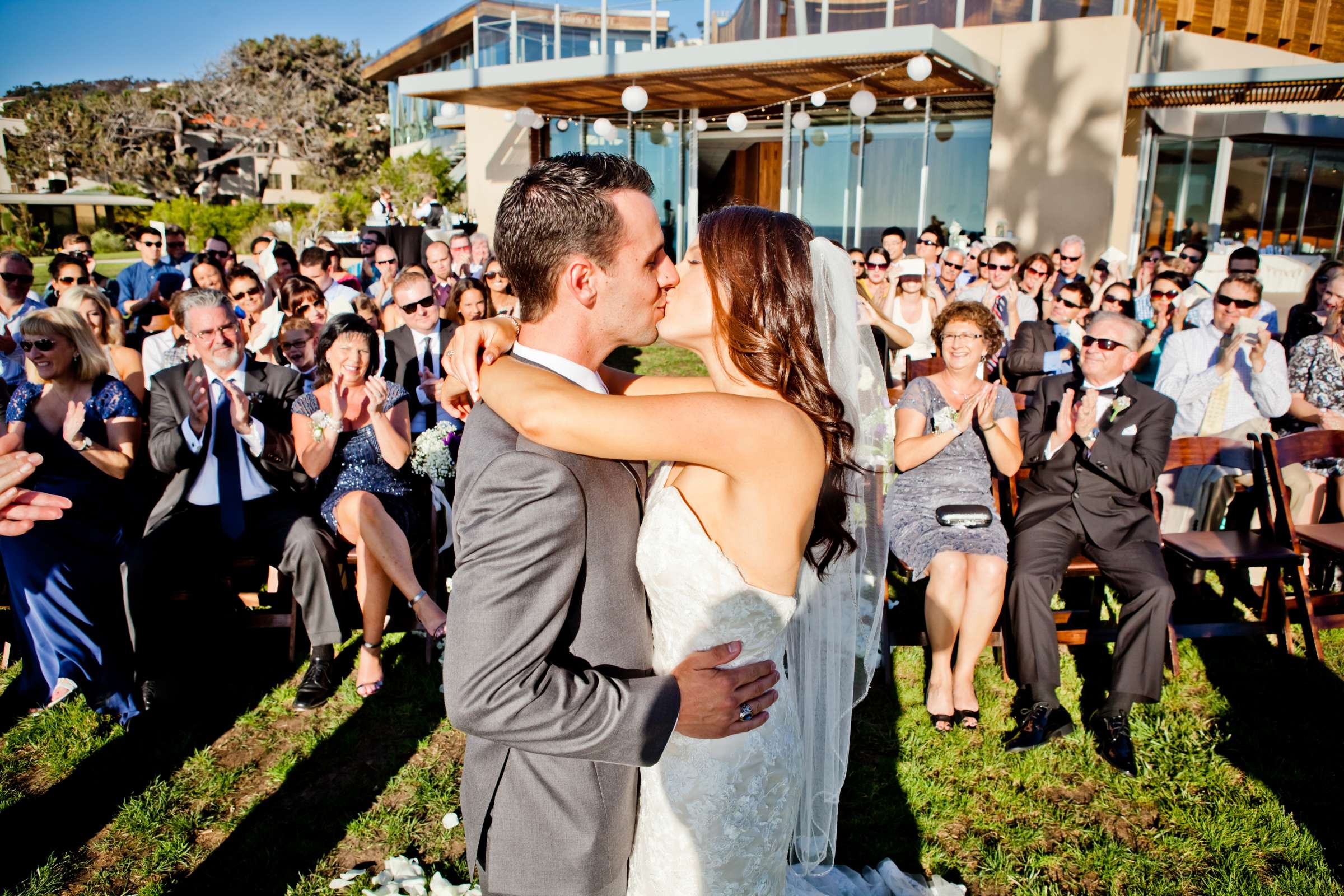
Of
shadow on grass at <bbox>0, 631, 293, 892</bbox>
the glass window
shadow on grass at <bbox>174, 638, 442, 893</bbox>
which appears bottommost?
shadow on grass at <bbox>174, 638, 442, 893</bbox>

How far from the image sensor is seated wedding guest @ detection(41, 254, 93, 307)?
786cm

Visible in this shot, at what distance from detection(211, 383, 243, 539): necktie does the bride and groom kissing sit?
3.33 metres

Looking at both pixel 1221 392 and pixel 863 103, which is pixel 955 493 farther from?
pixel 863 103

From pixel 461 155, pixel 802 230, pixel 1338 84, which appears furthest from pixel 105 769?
pixel 461 155

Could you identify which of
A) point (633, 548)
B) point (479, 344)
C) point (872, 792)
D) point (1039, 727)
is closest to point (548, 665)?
point (633, 548)

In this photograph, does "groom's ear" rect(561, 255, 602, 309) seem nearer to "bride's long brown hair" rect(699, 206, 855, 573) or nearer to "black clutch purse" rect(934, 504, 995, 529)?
"bride's long brown hair" rect(699, 206, 855, 573)

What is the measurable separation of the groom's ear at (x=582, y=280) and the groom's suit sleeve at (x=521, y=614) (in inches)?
14.6

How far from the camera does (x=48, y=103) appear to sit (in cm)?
4612

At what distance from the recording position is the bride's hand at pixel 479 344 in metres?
2.57

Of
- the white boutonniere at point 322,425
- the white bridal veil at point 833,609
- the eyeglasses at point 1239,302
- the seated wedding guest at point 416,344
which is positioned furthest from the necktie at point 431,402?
the eyeglasses at point 1239,302

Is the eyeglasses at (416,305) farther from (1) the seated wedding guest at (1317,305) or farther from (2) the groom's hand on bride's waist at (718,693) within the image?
(1) the seated wedding guest at (1317,305)

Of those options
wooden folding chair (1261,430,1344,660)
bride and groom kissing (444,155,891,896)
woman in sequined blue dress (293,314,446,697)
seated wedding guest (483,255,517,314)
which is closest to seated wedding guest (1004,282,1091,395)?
wooden folding chair (1261,430,1344,660)

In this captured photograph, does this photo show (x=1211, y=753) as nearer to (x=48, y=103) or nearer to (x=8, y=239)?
(x=8, y=239)

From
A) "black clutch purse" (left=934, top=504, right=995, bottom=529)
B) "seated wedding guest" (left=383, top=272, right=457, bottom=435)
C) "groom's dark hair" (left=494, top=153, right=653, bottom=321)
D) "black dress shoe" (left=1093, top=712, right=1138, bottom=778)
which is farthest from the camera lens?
"seated wedding guest" (left=383, top=272, right=457, bottom=435)
